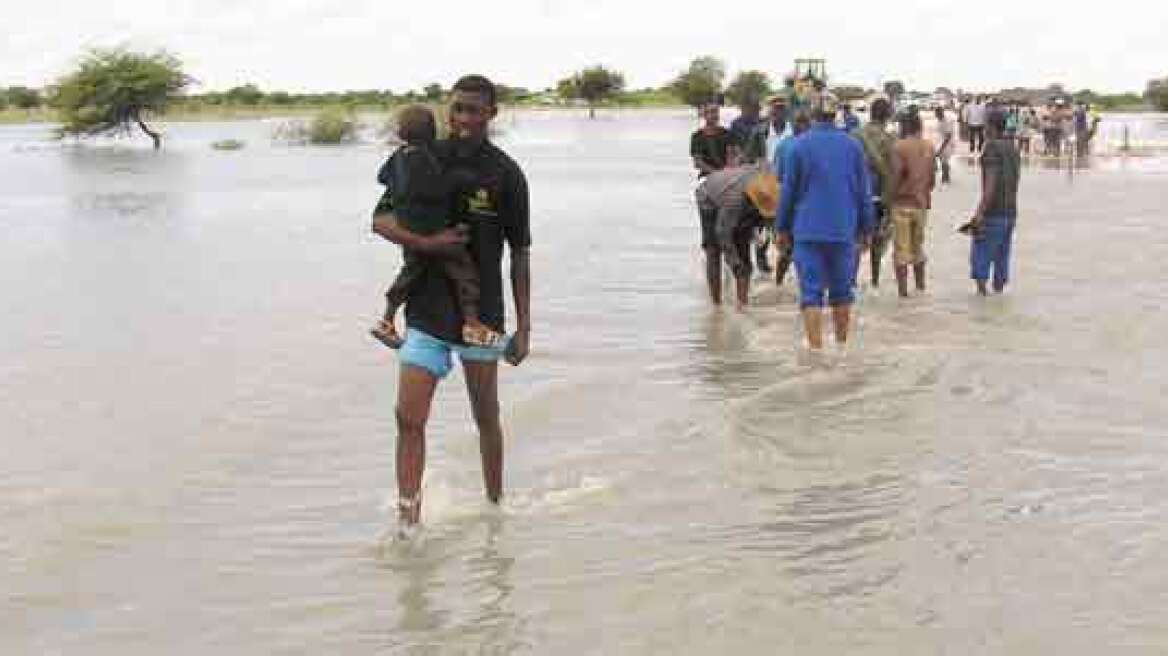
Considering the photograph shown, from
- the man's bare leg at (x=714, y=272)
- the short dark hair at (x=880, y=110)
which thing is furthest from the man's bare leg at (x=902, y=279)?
the man's bare leg at (x=714, y=272)

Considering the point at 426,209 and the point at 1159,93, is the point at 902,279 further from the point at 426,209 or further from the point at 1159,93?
the point at 1159,93

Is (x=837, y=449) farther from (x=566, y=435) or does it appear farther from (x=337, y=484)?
(x=337, y=484)

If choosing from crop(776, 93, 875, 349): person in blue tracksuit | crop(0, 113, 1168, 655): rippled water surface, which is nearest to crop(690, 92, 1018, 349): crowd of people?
crop(776, 93, 875, 349): person in blue tracksuit

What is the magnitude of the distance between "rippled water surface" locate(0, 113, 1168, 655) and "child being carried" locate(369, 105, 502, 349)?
0.87 meters

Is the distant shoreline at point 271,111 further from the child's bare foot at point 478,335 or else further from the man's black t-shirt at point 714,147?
the child's bare foot at point 478,335

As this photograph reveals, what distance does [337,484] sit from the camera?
6.77m

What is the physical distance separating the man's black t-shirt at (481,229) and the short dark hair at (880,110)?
642 centimetres

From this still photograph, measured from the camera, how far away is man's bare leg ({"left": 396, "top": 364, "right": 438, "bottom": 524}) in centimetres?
566

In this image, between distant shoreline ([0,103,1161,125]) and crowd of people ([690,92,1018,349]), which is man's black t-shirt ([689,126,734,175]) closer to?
crowd of people ([690,92,1018,349])

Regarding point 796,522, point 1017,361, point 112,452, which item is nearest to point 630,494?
point 796,522

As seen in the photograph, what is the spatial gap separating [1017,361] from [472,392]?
4446 millimetres

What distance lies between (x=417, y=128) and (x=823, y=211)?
4.06 m

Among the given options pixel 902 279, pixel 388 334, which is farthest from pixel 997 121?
pixel 388 334

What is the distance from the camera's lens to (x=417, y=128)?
571 cm
